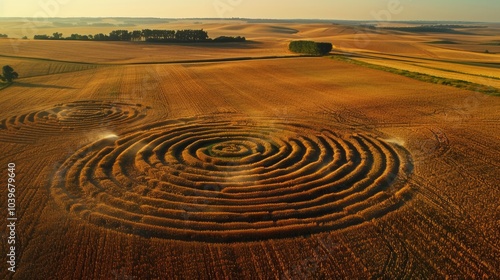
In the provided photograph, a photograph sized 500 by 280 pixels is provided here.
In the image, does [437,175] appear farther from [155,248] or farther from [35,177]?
[35,177]

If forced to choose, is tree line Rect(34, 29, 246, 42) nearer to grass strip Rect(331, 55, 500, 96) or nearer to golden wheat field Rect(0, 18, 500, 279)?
grass strip Rect(331, 55, 500, 96)

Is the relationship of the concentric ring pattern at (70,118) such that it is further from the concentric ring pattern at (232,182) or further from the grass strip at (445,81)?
the grass strip at (445,81)

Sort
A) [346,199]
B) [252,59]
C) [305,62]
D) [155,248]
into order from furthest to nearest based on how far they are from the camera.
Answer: [252,59], [305,62], [346,199], [155,248]

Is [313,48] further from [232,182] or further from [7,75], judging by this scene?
[232,182]

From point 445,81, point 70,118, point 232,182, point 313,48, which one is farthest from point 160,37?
point 232,182

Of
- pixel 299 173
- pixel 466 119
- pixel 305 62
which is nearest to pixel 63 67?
pixel 305 62
